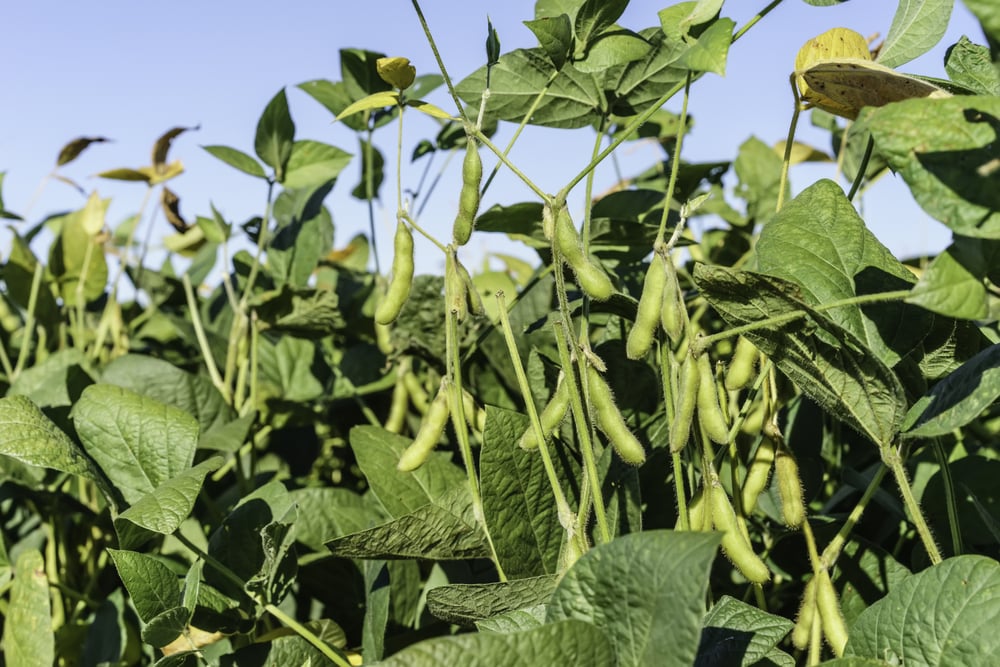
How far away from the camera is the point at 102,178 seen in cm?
188

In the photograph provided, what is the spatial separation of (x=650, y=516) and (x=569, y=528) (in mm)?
418

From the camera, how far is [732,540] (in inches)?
31.8

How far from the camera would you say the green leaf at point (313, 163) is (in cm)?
174

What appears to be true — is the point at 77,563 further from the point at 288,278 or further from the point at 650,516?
the point at 650,516

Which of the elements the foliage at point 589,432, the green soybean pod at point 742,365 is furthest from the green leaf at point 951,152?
the green soybean pod at point 742,365

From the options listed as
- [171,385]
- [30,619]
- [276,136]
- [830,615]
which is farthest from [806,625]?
[276,136]

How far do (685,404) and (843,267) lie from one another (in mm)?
223

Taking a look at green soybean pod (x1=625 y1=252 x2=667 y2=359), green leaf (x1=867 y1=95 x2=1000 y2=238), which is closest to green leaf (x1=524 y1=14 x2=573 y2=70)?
green soybean pod (x1=625 y1=252 x2=667 y2=359)

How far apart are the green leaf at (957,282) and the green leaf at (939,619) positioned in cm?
21

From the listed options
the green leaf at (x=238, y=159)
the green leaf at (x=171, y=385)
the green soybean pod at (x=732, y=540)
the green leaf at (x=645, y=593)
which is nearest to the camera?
the green leaf at (x=645, y=593)

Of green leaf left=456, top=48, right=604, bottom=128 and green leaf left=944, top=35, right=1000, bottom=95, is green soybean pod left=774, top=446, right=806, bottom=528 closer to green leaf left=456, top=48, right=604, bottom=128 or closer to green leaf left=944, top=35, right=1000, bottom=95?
green leaf left=944, top=35, right=1000, bottom=95

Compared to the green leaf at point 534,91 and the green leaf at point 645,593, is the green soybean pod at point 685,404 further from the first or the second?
the green leaf at point 534,91

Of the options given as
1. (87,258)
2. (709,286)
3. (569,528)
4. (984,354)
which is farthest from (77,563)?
(984,354)

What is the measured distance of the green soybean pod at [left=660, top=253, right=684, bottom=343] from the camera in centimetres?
79
